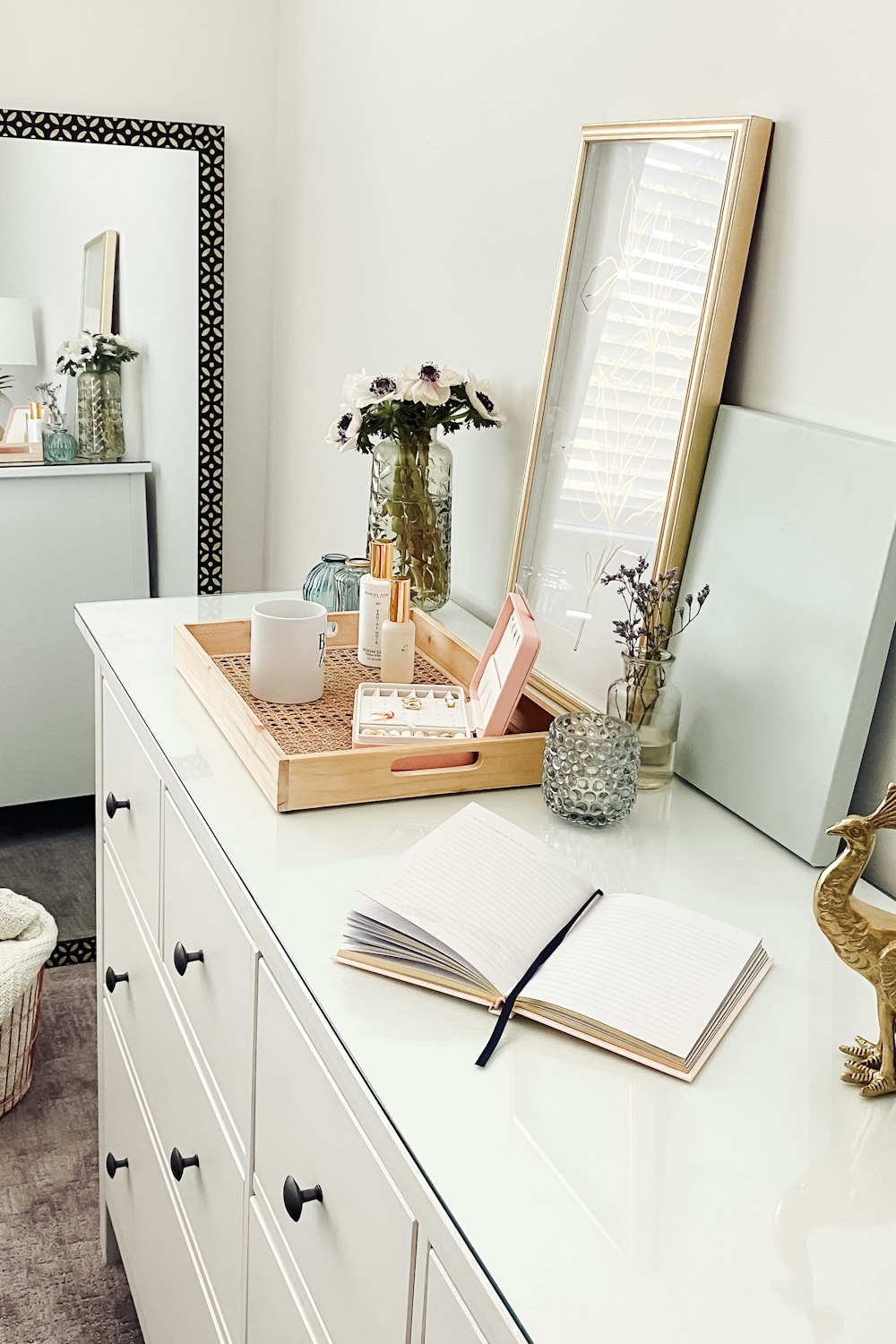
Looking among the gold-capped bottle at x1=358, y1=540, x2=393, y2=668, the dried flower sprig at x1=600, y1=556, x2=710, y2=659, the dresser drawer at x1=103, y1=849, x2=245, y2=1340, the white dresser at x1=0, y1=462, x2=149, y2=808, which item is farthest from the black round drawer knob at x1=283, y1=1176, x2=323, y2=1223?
the white dresser at x1=0, y1=462, x2=149, y2=808

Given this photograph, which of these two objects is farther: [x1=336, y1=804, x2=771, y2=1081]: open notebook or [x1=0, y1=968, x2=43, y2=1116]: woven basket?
[x1=0, y1=968, x2=43, y2=1116]: woven basket

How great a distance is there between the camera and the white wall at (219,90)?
2.16 meters

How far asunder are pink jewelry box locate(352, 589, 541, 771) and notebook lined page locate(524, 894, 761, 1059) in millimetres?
293

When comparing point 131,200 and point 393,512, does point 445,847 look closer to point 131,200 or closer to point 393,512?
point 393,512

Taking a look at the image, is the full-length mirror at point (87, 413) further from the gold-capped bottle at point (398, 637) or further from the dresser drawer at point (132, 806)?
the gold-capped bottle at point (398, 637)

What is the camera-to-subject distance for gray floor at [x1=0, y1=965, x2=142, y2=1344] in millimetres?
1705

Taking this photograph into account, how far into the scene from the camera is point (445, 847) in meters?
0.99

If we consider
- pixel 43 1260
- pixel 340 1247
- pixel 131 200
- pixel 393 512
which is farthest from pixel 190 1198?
pixel 131 200

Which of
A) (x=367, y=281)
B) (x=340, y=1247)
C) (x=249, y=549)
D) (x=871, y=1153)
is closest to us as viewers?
(x=871, y=1153)

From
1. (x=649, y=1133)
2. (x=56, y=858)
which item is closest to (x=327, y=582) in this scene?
(x=649, y=1133)

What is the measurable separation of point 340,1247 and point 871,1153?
37cm

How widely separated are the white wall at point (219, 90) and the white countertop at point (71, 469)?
Answer: 7.8 inches

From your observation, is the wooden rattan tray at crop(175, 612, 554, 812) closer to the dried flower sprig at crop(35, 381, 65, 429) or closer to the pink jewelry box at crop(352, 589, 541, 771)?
the pink jewelry box at crop(352, 589, 541, 771)

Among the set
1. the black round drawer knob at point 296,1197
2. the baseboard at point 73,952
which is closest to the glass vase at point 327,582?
the black round drawer knob at point 296,1197
